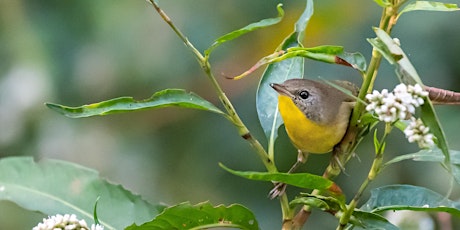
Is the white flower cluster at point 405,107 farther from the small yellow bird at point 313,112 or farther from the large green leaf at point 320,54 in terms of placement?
the small yellow bird at point 313,112

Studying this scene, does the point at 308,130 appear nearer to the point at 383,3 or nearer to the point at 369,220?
the point at 369,220

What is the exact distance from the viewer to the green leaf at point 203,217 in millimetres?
1244

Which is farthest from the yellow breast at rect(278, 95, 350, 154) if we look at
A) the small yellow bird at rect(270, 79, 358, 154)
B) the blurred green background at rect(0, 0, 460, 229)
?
the blurred green background at rect(0, 0, 460, 229)

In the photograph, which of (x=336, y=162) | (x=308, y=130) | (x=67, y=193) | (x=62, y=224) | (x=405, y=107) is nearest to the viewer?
(x=405, y=107)

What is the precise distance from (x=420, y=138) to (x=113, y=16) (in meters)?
2.07

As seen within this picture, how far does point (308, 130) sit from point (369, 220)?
334 millimetres

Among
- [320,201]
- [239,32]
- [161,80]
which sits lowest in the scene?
[161,80]

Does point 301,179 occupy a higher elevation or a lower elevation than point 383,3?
lower

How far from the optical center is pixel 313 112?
5.13 ft

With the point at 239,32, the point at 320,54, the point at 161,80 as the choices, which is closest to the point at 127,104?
the point at 239,32

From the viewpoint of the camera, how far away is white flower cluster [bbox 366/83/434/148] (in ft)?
3.29

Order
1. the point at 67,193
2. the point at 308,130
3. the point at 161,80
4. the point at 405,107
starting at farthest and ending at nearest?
the point at 161,80
the point at 67,193
the point at 308,130
the point at 405,107

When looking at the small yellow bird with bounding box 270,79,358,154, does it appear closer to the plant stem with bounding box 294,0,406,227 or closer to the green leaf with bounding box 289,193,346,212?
the plant stem with bounding box 294,0,406,227

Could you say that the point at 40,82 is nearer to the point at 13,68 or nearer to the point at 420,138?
the point at 13,68
